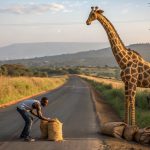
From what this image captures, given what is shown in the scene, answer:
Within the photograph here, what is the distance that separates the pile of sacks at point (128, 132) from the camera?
13211mm

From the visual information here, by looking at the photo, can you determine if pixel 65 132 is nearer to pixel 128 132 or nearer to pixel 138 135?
pixel 128 132

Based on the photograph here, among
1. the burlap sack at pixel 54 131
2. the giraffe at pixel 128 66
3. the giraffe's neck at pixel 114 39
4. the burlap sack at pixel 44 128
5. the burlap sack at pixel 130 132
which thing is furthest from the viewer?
the giraffe's neck at pixel 114 39

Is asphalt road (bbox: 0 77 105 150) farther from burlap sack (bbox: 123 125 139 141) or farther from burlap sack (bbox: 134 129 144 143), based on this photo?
burlap sack (bbox: 134 129 144 143)

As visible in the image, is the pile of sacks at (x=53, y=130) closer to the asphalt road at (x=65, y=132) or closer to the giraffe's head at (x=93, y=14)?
the asphalt road at (x=65, y=132)

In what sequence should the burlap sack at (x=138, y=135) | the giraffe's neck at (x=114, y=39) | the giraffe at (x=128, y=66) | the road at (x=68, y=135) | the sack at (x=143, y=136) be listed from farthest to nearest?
the giraffe's neck at (x=114, y=39)
the giraffe at (x=128, y=66)
the burlap sack at (x=138, y=135)
the sack at (x=143, y=136)
the road at (x=68, y=135)

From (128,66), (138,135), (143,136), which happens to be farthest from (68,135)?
(128,66)

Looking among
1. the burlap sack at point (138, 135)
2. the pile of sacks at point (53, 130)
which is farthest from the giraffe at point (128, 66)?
the pile of sacks at point (53, 130)

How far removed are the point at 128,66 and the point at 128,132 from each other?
2485 mm

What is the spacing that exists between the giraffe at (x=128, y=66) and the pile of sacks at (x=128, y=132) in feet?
3.05

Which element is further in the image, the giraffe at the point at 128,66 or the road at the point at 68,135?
the giraffe at the point at 128,66

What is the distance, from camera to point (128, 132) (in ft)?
45.1

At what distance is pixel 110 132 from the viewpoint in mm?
14273

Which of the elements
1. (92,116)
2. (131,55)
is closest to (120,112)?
(92,116)

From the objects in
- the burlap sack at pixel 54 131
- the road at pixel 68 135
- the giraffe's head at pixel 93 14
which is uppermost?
the giraffe's head at pixel 93 14
